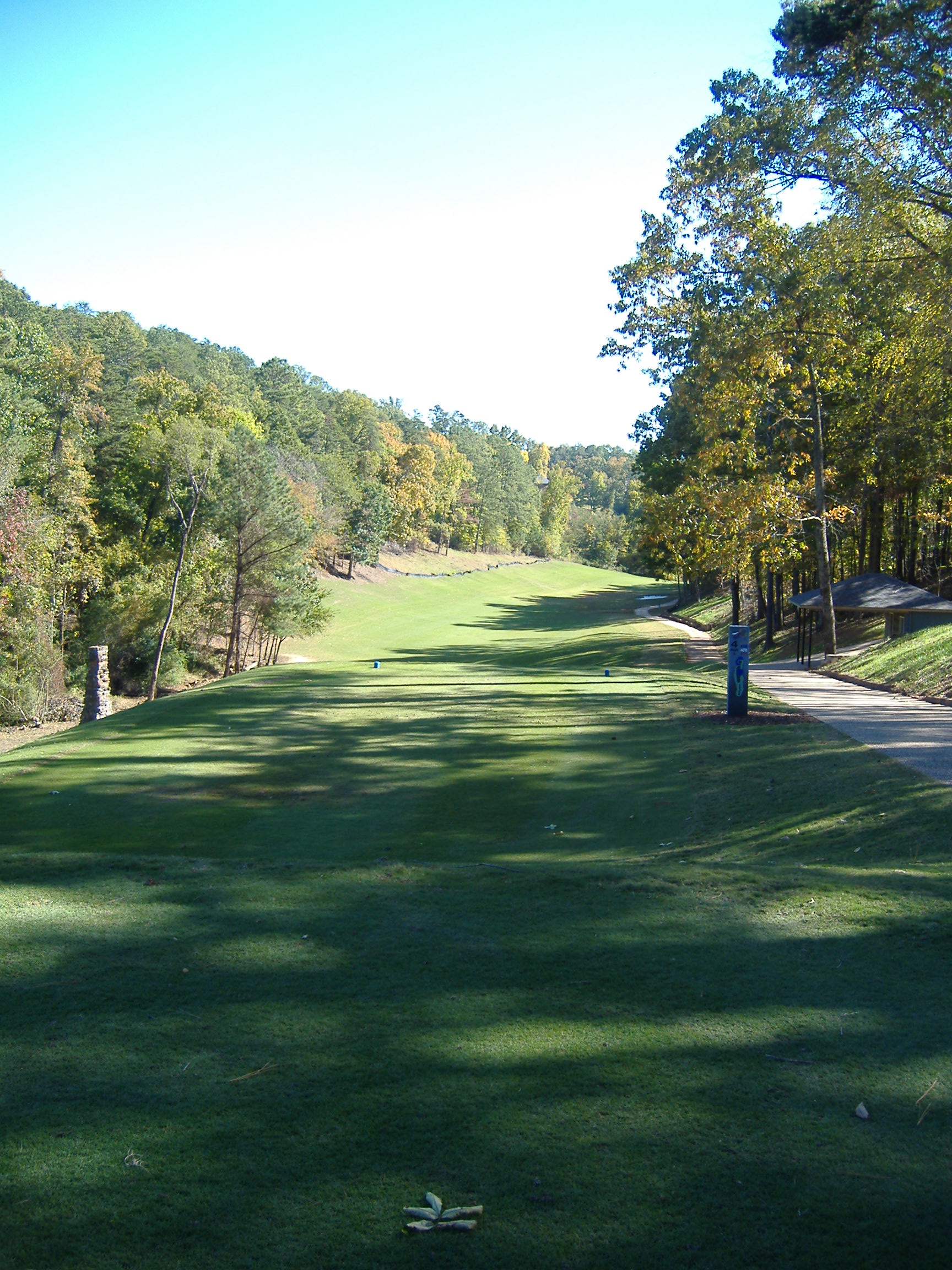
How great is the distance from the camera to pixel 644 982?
187 inches

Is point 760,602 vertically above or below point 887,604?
below

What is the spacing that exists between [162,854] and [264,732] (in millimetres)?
7518

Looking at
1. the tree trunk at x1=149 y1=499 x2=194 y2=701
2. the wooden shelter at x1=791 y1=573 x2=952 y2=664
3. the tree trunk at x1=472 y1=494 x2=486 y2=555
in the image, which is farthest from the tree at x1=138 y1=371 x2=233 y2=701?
the tree trunk at x1=472 y1=494 x2=486 y2=555

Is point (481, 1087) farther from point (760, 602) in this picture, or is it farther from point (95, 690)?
point (760, 602)

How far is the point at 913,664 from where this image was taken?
2166 centimetres

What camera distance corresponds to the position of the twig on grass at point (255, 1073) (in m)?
3.87

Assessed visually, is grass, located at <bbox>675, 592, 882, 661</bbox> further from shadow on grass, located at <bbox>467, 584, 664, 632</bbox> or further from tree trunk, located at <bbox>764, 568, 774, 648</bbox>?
shadow on grass, located at <bbox>467, 584, 664, 632</bbox>

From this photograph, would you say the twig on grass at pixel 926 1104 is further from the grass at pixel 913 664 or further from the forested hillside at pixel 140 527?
the forested hillside at pixel 140 527

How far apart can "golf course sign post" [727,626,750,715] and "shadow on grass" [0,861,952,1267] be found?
9658 millimetres

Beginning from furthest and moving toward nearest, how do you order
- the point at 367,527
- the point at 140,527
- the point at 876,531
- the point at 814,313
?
the point at 367,527 < the point at 140,527 < the point at 876,531 < the point at 814,313

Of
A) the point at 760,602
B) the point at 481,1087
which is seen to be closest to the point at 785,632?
the point at 760,602

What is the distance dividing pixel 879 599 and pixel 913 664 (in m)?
8.17

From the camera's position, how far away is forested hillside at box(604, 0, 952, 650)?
17.1m

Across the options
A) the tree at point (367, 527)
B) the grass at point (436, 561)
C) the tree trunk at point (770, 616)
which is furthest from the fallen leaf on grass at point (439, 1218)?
the grass at point (436, 561)
